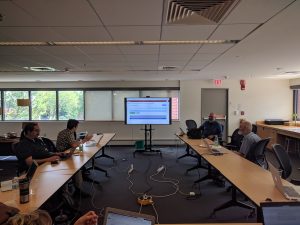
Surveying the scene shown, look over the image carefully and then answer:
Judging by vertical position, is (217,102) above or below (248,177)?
above

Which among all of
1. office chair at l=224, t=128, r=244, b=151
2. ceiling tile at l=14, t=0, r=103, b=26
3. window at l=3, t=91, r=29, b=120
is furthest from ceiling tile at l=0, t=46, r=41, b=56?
window at l=3, t=91, r=29, b=120

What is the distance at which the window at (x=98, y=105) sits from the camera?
8562mm

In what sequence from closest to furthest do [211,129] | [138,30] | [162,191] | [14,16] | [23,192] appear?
1. [23,192]
2. [14,16]
3. [138,30]
4. [162,191]
5. [211,129]

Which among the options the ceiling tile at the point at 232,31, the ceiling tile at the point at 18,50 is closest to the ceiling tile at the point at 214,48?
the ceiling tile at the point at 232,31

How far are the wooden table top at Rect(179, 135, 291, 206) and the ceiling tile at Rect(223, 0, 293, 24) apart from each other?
162cm

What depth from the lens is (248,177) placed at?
8.65 feet

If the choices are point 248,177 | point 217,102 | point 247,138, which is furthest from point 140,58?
point 217,102

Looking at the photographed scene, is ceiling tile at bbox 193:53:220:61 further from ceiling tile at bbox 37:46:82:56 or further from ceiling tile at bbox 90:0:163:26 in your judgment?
ceiling tile at bbox 37:46:82:56

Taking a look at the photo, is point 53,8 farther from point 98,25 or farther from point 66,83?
point 66,83

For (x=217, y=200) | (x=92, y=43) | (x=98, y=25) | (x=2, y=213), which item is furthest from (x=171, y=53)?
(x=2, y=213)

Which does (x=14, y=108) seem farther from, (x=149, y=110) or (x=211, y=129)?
(x=211, y=129)

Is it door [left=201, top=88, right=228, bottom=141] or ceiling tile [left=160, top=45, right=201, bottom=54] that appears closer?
ceiling tile [left=160, top=45, right=201, bottom=54]

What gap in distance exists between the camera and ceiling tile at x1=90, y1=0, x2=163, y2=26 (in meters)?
1.98

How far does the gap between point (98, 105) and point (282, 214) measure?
25.6 feet
